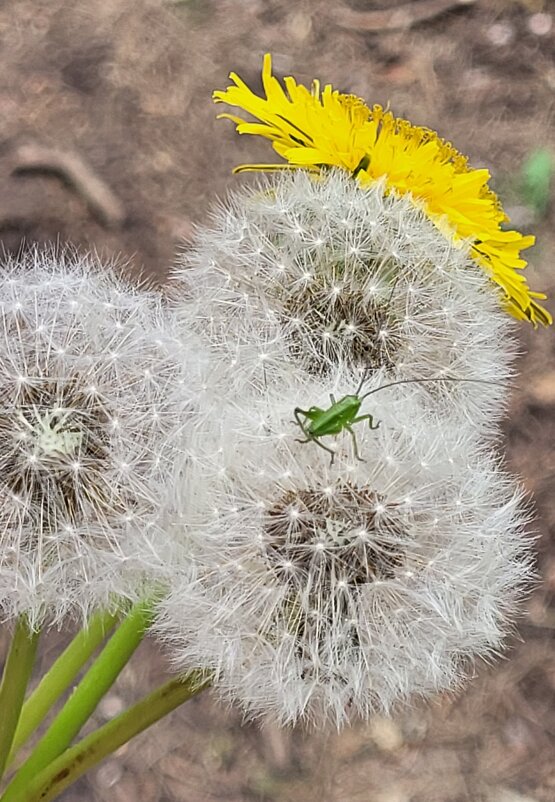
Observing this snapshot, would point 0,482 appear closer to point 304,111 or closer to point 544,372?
point 304,111

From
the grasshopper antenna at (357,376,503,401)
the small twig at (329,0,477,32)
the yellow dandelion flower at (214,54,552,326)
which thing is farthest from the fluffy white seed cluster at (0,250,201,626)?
the small twig at (329,0,477,32)

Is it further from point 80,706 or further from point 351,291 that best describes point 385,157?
point 80,706

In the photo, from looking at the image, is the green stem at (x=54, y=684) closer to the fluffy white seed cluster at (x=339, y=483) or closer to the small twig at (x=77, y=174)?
the fluffy white seed cluster at (x=339, y=483)

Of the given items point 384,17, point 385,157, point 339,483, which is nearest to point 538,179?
point 384,17

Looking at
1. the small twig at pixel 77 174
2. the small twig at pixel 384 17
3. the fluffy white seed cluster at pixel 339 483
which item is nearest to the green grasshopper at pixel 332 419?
the fluffy white seed cluster at pixel 339 483

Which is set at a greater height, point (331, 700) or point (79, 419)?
point (79, 419)

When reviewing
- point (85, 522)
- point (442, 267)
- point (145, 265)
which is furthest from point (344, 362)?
point (145, 265)
